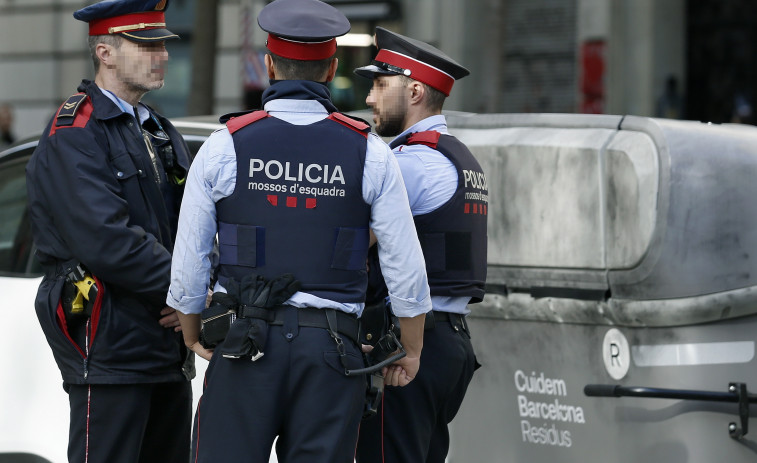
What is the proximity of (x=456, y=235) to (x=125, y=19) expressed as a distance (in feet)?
4.06

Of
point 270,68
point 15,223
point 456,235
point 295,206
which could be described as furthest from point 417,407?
point 15,223

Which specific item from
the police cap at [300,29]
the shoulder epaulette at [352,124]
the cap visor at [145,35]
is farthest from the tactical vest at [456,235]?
the cap visor at [145,35]

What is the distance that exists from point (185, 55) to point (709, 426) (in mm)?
14909

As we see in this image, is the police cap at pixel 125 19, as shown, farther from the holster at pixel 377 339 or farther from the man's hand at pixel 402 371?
the man's hand at pixel 402 371

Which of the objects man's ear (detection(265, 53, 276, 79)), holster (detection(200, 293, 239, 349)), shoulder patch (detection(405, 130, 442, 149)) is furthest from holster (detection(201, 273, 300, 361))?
shoulder patch (detection(405, 130, 442, 149))

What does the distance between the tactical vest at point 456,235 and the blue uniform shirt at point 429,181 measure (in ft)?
0.06

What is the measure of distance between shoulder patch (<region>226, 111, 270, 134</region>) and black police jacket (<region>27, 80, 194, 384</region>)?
49cm

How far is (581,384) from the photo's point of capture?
13.4 feet

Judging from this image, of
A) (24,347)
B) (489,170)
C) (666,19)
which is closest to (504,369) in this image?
(489,170)

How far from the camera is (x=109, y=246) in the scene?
10.9 feet

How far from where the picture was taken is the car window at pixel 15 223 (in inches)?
183

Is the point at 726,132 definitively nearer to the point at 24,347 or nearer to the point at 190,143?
the point at 190,143

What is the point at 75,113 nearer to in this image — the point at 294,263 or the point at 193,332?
the point at 193,332

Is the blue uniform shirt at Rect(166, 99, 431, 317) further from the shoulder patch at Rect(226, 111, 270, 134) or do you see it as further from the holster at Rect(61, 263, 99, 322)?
the holster at Rect(61, 263, 99, 322)
